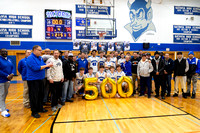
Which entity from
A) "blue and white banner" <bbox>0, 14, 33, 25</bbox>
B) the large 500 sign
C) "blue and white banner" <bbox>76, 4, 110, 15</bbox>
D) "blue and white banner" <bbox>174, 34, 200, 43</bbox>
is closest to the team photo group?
the large 500 sign

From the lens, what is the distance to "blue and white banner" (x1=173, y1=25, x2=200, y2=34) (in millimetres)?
12961

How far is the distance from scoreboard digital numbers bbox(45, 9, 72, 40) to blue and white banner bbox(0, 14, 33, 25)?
162cm

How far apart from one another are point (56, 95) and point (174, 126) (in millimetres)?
3470

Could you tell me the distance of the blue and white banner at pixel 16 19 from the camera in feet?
35.3

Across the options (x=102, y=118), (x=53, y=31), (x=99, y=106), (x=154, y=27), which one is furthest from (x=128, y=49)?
(x=102, y=118)

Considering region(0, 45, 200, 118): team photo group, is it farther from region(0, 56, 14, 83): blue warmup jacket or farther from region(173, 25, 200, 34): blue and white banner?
region(173, 25, 200, 34): blue and white banner

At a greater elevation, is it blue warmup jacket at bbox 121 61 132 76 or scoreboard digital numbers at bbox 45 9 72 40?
scoreboard digital numbers at bbox 45 9 72 40

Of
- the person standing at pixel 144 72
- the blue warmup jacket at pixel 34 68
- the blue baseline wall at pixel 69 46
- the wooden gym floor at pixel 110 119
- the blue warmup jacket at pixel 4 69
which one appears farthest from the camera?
the blue baseline wall at pixel 69 46

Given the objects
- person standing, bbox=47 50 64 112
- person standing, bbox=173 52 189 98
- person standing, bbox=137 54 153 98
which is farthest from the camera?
person standing, bbox=137 54 153 98

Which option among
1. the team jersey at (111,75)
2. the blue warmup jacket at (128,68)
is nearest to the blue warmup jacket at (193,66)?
the blue warmup jacket at (128,68)

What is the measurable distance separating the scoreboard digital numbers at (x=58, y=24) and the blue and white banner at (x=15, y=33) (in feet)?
5.51

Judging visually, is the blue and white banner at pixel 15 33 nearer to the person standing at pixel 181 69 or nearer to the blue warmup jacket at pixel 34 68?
the blue warmup jacket at pixel 34 68

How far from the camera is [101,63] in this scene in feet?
21.7

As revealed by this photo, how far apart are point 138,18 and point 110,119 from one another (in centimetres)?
1111
